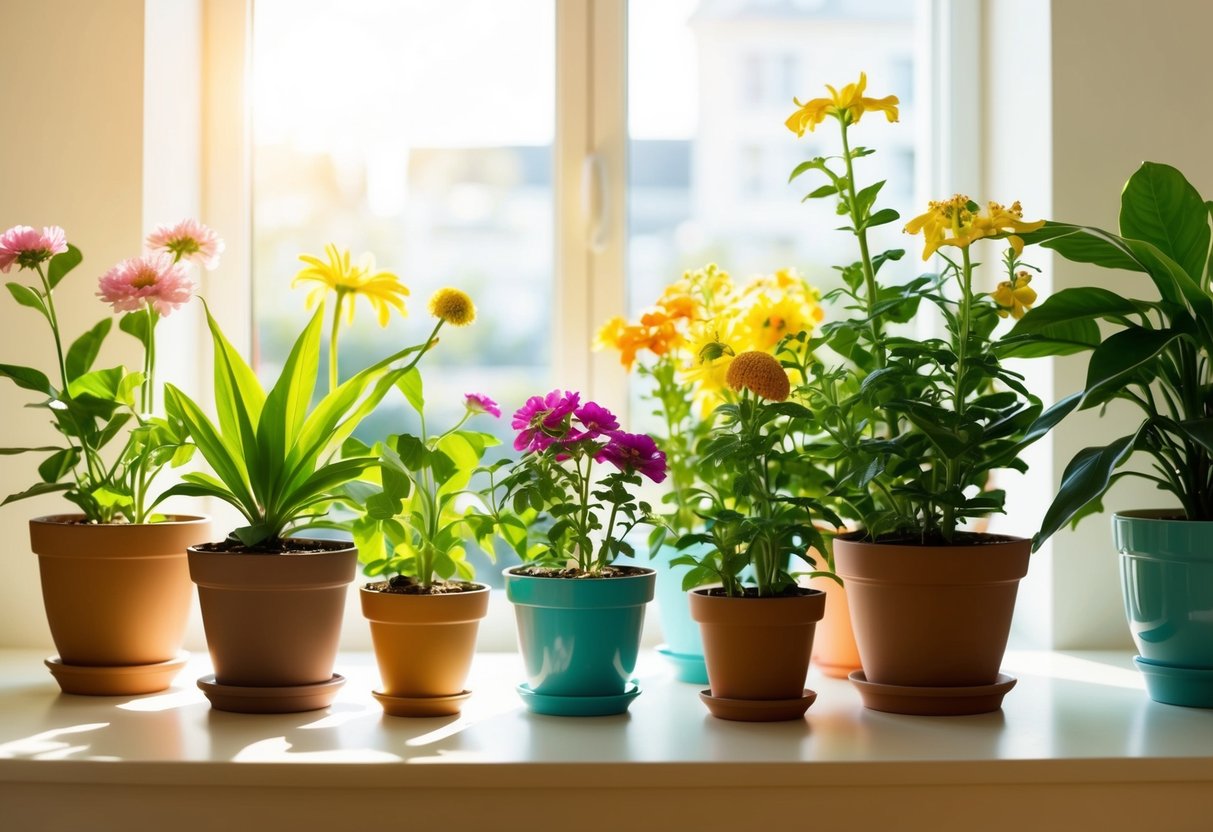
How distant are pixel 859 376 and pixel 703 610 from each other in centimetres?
39

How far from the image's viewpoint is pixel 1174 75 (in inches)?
68.2

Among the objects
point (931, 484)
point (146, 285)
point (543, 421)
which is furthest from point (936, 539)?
point (146, 285)

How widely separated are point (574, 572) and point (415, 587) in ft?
0.66

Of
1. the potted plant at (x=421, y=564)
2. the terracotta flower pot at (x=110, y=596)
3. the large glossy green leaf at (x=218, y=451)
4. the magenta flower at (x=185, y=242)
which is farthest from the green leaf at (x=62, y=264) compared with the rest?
the potted plant at (x=421, y=564)

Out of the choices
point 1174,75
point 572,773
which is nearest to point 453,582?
point 572,773

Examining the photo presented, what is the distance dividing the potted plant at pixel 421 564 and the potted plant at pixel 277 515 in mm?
45

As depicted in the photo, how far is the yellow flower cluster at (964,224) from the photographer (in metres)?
1.29

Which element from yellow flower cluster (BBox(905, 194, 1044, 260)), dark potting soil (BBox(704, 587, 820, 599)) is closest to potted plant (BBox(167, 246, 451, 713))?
dark potting soil (BBox(704, 587, 820, 599))

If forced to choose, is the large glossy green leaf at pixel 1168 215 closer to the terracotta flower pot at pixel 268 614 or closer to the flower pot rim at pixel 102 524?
the terracotta flower pot at pixel 268 614

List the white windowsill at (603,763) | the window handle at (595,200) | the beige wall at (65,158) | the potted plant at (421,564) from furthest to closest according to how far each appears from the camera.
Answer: the window handle at (595,200), the beige wall at (65,158), the potted plant at (421,564), the white windowsill at (603,763)

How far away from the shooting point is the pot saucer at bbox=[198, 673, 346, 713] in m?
1.36

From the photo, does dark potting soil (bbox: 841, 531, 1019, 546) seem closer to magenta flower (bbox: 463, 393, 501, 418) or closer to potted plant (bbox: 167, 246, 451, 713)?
magenta flower (bbox: 463, 393, 501, 418)

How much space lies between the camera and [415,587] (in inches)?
56.0

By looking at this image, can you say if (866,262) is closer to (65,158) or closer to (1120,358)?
(1120,358)
